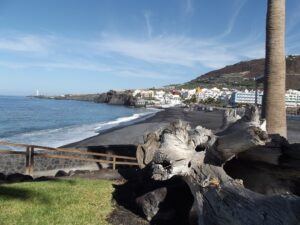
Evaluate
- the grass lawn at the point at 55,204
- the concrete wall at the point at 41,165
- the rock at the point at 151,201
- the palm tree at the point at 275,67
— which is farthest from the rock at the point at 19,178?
the palm tree at the point at 275,67

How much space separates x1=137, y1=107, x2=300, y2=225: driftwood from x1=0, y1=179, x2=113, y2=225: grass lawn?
3.61 feet

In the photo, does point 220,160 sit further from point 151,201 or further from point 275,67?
point 275,67

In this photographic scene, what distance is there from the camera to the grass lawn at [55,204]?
654cm

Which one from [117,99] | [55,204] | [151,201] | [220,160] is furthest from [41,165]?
[117,99]

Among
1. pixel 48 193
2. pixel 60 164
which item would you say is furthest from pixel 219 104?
pixel 48 193

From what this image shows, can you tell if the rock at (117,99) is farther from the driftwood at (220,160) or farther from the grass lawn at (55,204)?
the driftwood at (220,160)

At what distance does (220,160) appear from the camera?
6.72 meters

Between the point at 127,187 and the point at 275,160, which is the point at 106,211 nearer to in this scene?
the point at 127,187

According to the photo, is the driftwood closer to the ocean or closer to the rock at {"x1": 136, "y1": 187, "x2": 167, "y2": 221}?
the rock at {"x1": 136, "y1": 187, "x2": 167, "y2": 221}

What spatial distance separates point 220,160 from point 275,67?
3.92 metres

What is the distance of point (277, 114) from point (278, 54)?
1.29 meters

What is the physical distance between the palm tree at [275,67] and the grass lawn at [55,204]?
3803 millimetres

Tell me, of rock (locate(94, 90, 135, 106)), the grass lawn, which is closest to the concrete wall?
the grass lawn

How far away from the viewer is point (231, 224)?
4.65 meters
